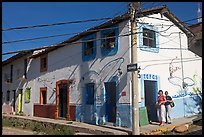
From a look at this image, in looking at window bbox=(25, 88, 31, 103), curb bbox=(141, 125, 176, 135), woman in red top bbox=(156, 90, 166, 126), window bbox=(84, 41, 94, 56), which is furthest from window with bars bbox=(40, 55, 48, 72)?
curb bbox=(141, 125, 176, 135)

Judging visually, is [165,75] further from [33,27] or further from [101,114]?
[33,27]

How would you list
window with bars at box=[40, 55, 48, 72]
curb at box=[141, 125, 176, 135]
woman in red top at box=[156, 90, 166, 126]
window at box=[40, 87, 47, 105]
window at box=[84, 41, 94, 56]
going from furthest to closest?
window with bars at box=[40, 55, 48, 72]
window at box=[40, 87, 47, 105]
window at box=[84, 41, 94, 56]
woman in red top at box=[156, 90, 166, 126]
curb at box=[141, 125, 176, 135]

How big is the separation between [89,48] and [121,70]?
3121 mm

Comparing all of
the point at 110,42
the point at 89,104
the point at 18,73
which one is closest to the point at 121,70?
the point at 110,42

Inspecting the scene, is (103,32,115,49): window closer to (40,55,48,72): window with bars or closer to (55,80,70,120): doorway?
(55,80,70,120): doorway

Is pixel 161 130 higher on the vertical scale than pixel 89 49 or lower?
lower

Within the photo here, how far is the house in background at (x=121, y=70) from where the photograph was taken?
1445 centimetres

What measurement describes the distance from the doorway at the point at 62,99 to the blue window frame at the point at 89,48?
241 centimetres

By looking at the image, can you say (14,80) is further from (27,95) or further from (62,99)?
(62,99)

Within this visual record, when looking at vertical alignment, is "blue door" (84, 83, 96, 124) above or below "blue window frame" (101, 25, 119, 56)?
below

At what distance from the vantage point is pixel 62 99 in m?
19.0

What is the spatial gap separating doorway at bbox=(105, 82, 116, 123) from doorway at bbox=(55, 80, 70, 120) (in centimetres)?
377

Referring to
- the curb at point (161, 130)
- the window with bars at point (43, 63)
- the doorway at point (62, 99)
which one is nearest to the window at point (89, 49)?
the doorway at point (62, 99)

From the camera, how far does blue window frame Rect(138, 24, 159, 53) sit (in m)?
14.6
